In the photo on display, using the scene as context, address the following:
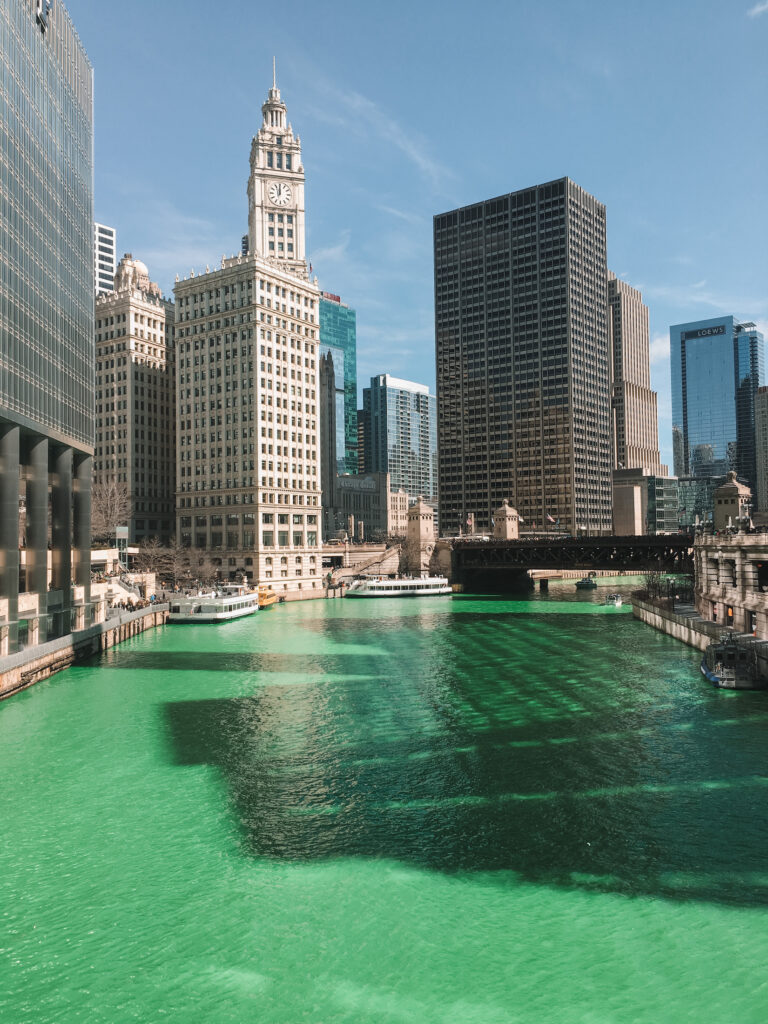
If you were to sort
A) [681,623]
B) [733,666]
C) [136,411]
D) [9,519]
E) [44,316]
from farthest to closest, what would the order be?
[136,411]
[681,623]
[44,316]
[9,519]
[733,666]

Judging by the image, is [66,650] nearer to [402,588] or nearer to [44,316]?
[44,316]

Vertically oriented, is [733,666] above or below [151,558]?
below

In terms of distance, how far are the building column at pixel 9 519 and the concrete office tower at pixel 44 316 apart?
84 mm

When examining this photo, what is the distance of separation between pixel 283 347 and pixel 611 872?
499ft

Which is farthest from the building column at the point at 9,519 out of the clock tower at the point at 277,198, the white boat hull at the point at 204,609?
the clock tower at the point at 277,198

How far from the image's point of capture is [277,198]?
191m

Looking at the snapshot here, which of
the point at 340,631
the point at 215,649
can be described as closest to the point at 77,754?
the point at 215,649

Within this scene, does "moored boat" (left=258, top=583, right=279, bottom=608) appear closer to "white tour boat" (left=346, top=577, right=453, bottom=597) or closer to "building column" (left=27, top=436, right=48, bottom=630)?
"white tour boat" (left=346, top=577, right=453, bottom=597)

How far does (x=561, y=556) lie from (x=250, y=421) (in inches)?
2731

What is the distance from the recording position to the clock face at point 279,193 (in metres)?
191

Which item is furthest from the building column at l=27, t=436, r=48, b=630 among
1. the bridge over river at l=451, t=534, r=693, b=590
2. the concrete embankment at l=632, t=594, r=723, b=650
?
the bridge over river at l=451, t=534, r=693, b=590

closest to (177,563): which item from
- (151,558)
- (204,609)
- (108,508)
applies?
(151,558)

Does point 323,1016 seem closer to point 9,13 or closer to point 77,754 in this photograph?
point 77,754

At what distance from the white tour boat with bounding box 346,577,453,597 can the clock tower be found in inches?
3106
